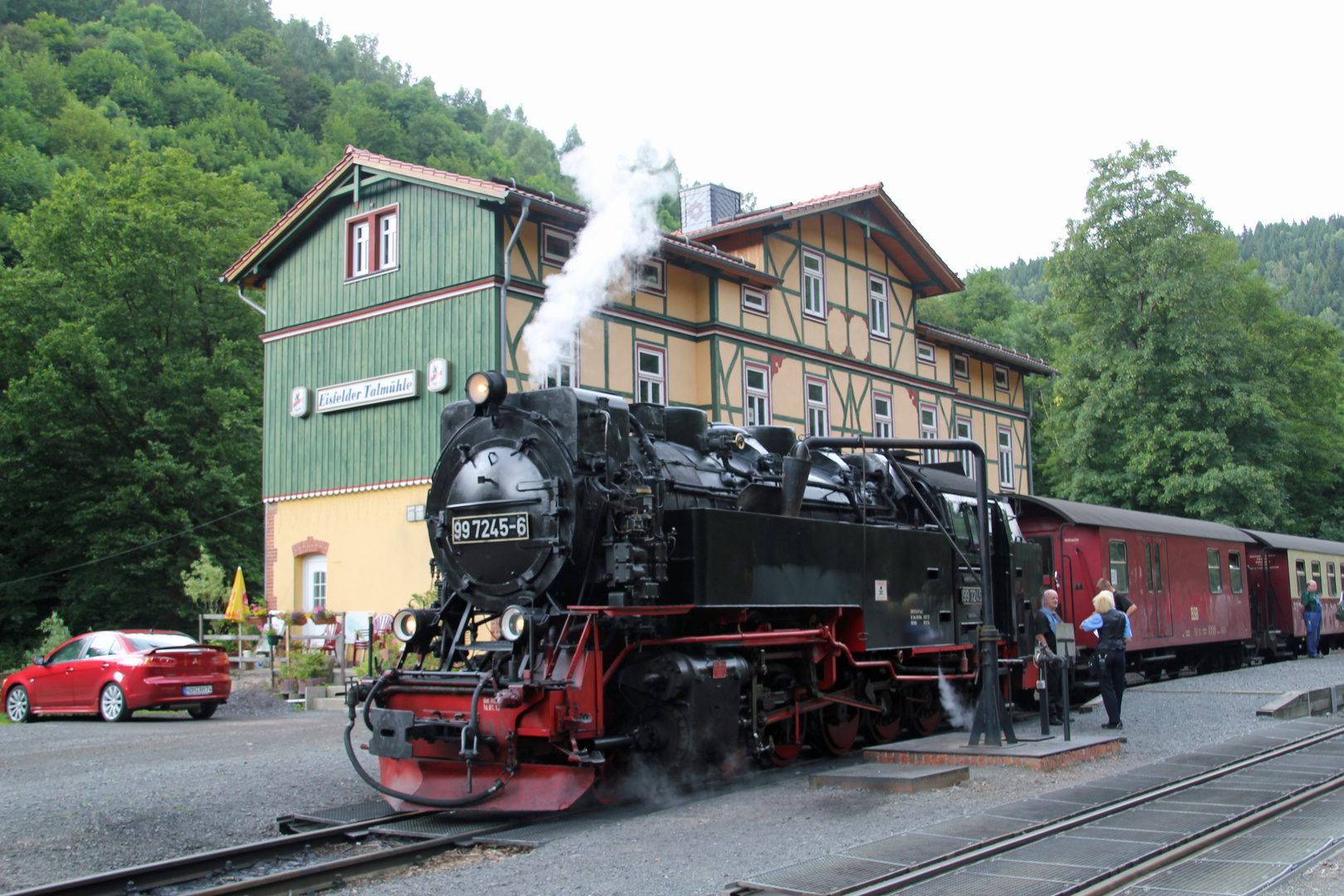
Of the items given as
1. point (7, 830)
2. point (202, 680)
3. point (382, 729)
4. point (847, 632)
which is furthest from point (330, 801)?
point (202, 680)

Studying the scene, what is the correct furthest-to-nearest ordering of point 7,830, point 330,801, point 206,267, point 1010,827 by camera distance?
point 206,267 < point 330,801 < point 7,830 < point 1010,827

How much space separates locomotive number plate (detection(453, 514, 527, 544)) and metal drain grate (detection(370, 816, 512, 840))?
179 cm

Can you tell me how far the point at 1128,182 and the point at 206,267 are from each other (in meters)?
24.5

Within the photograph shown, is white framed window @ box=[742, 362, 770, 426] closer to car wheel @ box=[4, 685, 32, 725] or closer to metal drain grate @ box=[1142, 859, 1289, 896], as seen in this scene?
car wheel @ box=[4, 685, 32, 725]

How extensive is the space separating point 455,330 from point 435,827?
10989mm

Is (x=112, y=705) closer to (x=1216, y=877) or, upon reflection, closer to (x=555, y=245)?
(x=555, y=245)

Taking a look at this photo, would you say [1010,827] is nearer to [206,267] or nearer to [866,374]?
[866,374]

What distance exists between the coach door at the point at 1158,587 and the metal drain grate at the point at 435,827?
12034mm

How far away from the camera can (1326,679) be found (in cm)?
1542

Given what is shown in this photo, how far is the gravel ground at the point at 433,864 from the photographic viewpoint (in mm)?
5270

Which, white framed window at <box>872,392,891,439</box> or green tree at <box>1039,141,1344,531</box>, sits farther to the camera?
green tree at <box>1039,141,1344,531</box>

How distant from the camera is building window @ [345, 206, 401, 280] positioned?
18031 millimetres

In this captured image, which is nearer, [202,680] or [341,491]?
[202,680]

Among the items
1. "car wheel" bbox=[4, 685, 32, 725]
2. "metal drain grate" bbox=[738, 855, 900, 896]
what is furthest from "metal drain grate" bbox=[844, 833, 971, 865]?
"car wheel" bbox=[4, 685, 32, 725]
